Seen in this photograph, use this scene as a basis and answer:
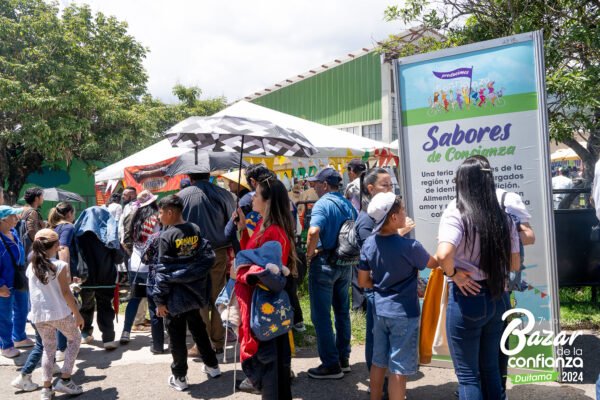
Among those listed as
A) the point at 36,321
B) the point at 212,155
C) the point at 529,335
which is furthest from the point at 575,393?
the point at 212,155

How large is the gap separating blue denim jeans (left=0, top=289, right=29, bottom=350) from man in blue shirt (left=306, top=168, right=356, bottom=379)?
3.46 meters

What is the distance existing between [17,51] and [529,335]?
20.5m

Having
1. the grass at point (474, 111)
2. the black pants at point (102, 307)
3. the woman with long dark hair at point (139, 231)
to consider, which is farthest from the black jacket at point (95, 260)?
the grass at point (474, 111)

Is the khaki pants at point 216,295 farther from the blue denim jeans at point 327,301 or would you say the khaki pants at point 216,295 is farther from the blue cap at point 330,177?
the blue cap at point 330,177

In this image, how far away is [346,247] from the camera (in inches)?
168

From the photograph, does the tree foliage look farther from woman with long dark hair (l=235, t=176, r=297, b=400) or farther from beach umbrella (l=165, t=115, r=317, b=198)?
woman with long dark hair (l=235, t=176, r=297, b=400)

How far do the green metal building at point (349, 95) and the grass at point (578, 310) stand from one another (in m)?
9.90

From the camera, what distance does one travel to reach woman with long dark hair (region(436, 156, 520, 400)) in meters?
2.88

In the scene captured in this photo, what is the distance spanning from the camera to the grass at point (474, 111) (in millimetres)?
3863

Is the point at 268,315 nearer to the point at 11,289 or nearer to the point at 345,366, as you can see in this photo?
the point at 345,366

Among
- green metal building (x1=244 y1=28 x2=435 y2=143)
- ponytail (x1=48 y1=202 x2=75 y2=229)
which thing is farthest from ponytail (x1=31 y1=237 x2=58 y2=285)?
green metal building (x1=244 y1=28 x2=435 y2=143)

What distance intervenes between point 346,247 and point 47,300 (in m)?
2.62

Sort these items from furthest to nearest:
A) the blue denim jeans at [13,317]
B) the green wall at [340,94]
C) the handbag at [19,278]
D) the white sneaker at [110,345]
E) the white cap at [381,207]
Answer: the green wall at [340,94]
the white sneaker at [110,345]
the blue denim jeans at [13,317]
the handbag at [19,278]
the white cap at [381,207]

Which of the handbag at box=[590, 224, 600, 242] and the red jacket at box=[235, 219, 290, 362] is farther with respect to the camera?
the handbag at box=[590, 224, 600, 242]
